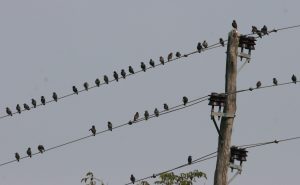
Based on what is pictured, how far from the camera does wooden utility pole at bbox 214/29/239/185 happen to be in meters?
23.9

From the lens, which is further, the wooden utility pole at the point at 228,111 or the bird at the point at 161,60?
the bird at the point at 161,60

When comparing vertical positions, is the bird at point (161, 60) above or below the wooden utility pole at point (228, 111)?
above

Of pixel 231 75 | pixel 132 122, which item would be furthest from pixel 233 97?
pixel 132 122

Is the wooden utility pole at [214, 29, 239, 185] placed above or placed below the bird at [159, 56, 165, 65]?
below

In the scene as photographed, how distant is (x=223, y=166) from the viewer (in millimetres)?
24000

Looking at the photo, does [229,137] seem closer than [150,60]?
Yes

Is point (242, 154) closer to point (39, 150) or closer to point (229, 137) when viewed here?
point (229, 137)

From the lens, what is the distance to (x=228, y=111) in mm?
24469

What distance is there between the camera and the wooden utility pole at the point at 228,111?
2391 cm

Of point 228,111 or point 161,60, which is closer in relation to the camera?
point 228,111

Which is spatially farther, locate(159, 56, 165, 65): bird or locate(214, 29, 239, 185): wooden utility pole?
locate(159, 56, 165, 65): bird

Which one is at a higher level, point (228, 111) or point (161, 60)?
point (161, 60)

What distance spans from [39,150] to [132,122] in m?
9.55

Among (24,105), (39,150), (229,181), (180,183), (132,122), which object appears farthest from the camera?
(24,105)
